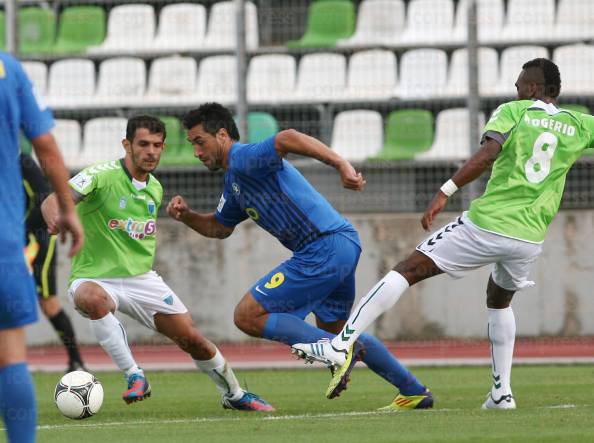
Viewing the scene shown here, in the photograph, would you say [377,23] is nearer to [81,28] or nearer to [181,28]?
[181,28]

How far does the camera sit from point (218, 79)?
1498 cm

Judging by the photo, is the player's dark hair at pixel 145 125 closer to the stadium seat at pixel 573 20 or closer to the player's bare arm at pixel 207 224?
the player's bare arm at pixel 207 224

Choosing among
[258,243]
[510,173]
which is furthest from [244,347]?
[510,173]

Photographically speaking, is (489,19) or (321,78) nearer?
(489,19)

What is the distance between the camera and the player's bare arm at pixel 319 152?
688 cm

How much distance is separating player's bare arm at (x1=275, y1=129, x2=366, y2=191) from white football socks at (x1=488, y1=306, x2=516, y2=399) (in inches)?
59.2

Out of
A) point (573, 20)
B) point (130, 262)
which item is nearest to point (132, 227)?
point (130, 262)

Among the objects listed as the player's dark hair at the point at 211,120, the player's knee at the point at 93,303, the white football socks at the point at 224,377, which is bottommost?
the white football socks at the point at 224,377

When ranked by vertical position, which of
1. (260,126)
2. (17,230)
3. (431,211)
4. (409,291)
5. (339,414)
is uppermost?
(17,230)

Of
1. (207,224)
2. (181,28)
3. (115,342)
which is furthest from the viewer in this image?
(181,28)

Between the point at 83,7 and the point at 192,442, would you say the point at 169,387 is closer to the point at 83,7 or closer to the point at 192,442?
the point at 192,442

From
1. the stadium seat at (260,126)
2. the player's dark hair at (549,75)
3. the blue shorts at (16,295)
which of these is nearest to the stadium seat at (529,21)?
the stadium seat at (260,126)

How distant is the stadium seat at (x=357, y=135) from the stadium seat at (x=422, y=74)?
48 cm

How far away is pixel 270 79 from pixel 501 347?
7.56 m
